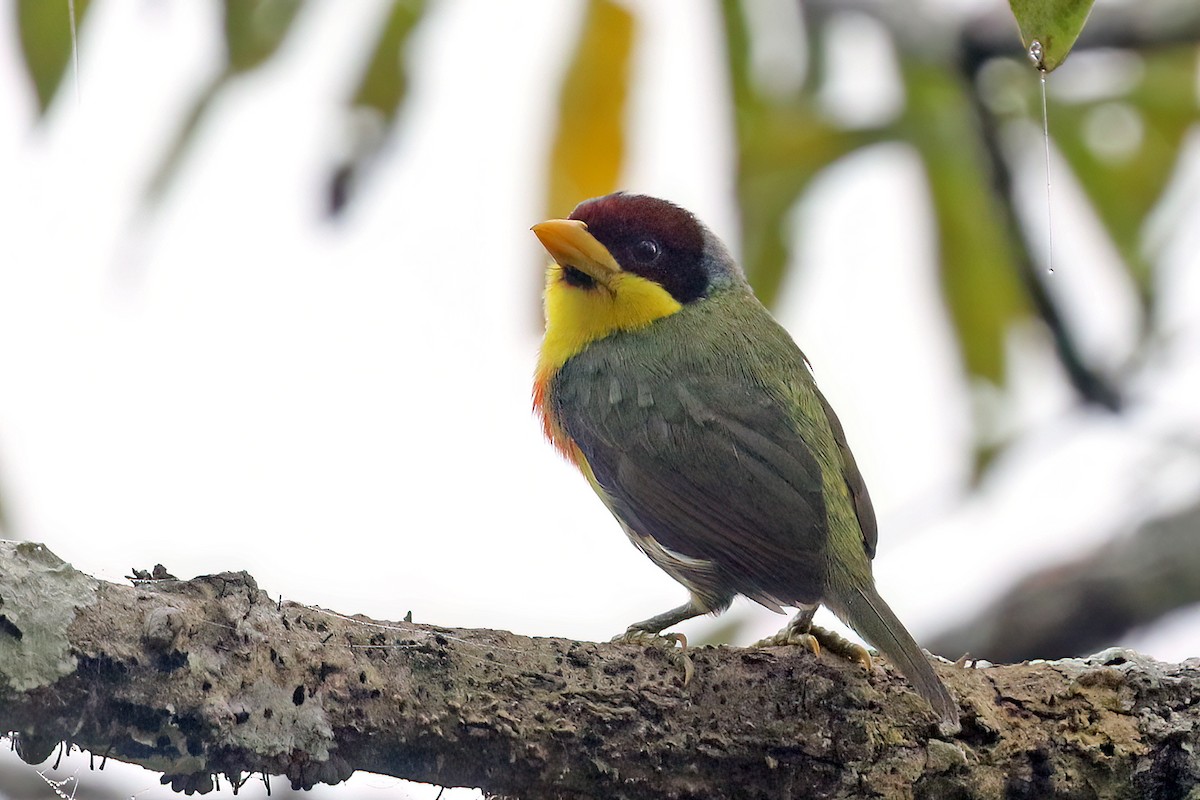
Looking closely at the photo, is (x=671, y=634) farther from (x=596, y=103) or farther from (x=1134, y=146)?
(x=1134, y=146)

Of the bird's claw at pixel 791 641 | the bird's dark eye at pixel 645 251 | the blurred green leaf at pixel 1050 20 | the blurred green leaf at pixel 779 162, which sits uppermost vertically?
the blurred green leaf at pixel 779 162

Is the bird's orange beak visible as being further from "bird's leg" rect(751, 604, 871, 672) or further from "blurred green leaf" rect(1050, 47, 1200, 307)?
"blurred green leaf" rect(1050, 47, 1200, 307)

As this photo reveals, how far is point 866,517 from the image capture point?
12.2ft

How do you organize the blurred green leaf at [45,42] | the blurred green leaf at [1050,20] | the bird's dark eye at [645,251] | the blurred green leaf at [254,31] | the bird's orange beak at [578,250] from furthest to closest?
1. the bird's dark eye at [645,251]
2. the bird's orange beak at [578,250]
3. the blurred green leaf at [254,31]
4. the blurred green leaf at [45,42]
5. the blurred green leaf at [1050,20]

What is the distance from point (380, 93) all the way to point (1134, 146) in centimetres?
281

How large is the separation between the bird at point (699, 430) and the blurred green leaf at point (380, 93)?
52 cm

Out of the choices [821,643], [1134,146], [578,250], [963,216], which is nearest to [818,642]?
[821,643]

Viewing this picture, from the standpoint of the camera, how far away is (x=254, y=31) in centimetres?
373

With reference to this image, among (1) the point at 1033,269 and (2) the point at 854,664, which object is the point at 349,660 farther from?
(1) the point at 1033,269

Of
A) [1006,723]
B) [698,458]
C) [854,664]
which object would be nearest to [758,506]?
[698,458]

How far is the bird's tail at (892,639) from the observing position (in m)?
2.87

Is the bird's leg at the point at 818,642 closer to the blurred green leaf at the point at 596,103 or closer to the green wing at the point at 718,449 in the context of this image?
the green wing at the point at 718,449

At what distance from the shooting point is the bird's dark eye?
4.33 m

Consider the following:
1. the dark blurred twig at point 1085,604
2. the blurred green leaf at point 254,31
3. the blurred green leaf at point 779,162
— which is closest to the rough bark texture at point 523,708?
the dark blurred twig at point 1085,604
